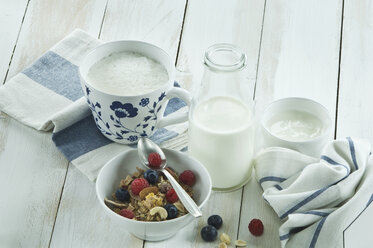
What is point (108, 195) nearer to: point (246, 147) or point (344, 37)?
point (246, 147)

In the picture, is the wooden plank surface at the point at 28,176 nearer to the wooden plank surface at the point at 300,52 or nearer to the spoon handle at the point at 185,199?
the spoon handle at the point at 185,199

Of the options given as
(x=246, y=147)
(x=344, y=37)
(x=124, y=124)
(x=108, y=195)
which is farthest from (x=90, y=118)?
(x=344, y=37)

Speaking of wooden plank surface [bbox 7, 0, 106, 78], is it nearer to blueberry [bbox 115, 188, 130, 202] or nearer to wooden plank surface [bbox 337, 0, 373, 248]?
blueberry [bbox 115, 188, 130, 202]

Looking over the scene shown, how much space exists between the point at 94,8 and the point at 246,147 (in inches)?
29.7

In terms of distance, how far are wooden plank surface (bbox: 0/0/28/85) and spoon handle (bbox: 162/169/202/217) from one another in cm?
60

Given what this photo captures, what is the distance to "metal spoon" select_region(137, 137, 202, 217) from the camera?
116 cm

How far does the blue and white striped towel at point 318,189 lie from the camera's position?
1.17m

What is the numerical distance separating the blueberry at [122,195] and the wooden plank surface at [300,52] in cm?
28

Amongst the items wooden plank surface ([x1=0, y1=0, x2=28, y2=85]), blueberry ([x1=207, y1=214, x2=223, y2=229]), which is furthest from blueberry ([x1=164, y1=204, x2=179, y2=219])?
wooden plank surface ([x1=0, y1=0, x2=28, y2=85])

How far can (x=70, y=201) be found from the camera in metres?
1.30

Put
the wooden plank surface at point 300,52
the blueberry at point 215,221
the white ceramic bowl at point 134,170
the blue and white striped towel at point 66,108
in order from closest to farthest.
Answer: the white ceramic bowl at point 134,170, the blueberry at point 215,221, the blue and white striped towel at point 66,108, the wooden plank surface at point 300,52

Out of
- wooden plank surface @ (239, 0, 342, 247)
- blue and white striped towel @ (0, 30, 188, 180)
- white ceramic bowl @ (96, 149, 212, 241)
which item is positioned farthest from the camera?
wooden plank surface @ (239, 0, 342, 247)

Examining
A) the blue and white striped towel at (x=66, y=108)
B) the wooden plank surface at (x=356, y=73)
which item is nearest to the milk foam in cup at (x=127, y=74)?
the blue and white striped towel at (x=66, y=108)

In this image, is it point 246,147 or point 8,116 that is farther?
point 8,116
